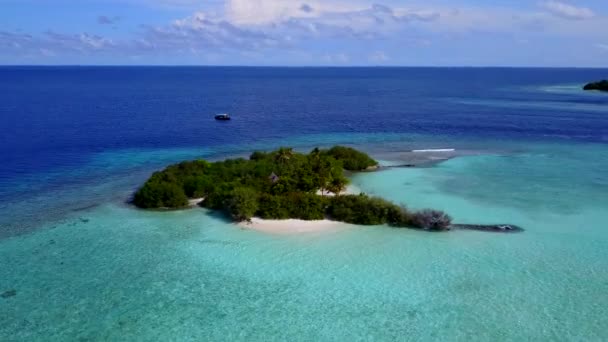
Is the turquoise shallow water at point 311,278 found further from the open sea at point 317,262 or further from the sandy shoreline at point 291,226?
the sandy shoreline at point 291,226

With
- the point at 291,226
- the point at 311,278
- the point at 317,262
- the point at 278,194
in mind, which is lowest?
the point at 311,278

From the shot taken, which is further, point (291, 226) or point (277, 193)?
point (277, 193)

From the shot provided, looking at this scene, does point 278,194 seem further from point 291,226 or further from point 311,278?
point 311,278

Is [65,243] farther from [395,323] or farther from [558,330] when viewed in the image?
[558,330]

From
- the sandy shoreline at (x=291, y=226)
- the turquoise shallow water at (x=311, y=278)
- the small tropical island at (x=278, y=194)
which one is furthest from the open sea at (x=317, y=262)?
the small tropical island at (x=278, y=194)

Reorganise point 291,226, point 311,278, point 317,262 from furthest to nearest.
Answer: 1. point 291,226
2. point 317,262
3. point 311,278

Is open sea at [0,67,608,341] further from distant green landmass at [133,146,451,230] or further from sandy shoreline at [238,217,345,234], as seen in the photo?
distant green landmass at [133,146,451,230]

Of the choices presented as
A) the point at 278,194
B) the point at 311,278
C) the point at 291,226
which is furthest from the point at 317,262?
the point at 278,194
